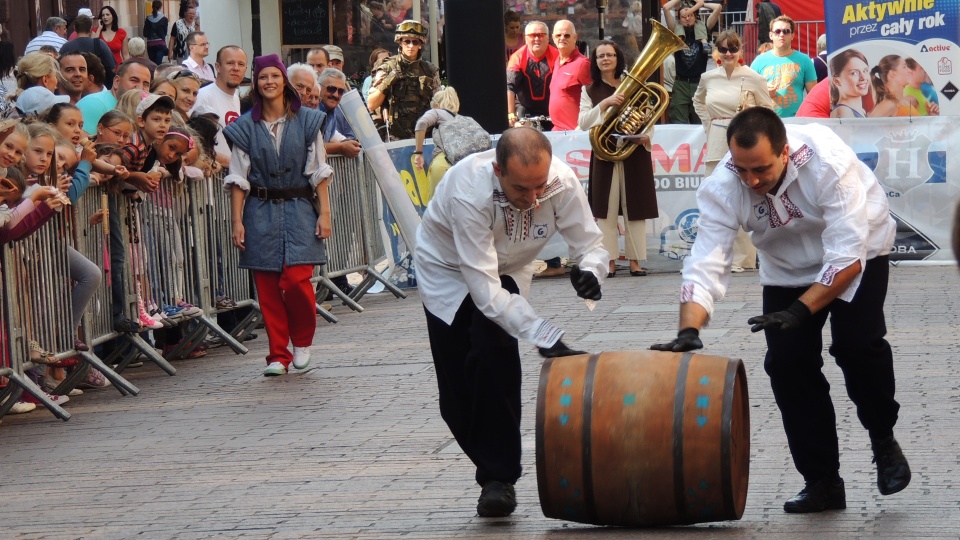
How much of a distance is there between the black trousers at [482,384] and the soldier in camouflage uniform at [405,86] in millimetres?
9324

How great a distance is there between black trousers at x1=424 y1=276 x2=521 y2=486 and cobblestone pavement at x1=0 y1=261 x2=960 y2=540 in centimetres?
23

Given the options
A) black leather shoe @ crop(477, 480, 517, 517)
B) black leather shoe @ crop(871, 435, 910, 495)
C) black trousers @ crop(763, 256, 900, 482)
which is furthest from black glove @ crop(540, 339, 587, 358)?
black leather shoe @ crop(871, 435, 910, 495)

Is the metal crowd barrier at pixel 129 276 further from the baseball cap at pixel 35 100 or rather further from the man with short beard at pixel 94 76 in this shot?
the man with short beard at pixel 94 76

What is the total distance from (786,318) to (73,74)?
7.35 metres

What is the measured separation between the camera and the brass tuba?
13.6 metres

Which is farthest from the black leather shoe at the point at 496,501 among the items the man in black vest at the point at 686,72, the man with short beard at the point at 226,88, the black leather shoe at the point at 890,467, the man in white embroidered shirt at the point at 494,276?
the man in black vest at the point at 686,72

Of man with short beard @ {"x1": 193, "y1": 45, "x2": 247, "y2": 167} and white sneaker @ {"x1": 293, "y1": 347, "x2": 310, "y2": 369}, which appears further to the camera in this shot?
man with short beard @ {"x1": 193, "y1": 45, "x2": 247, "y2": 167}

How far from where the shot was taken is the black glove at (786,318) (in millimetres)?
5492

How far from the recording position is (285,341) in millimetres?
9836

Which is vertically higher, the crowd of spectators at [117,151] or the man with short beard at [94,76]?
the man with short beard at [94,76]

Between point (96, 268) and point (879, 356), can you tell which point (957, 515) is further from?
point (96, 268)

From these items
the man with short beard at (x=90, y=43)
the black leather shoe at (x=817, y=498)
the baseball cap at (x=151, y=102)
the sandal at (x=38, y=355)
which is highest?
the man with short beard at (x=90, y=43)

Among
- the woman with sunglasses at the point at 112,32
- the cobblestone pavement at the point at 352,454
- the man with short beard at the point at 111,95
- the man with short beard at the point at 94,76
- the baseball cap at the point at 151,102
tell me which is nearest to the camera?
the cobblestone pavement at the point at 352,454

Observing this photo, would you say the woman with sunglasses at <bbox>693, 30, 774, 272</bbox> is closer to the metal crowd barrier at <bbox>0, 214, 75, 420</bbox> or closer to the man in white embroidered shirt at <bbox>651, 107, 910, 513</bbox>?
the metal crowd barrier at <bbox>0, 214, 75, 420</bbox>
